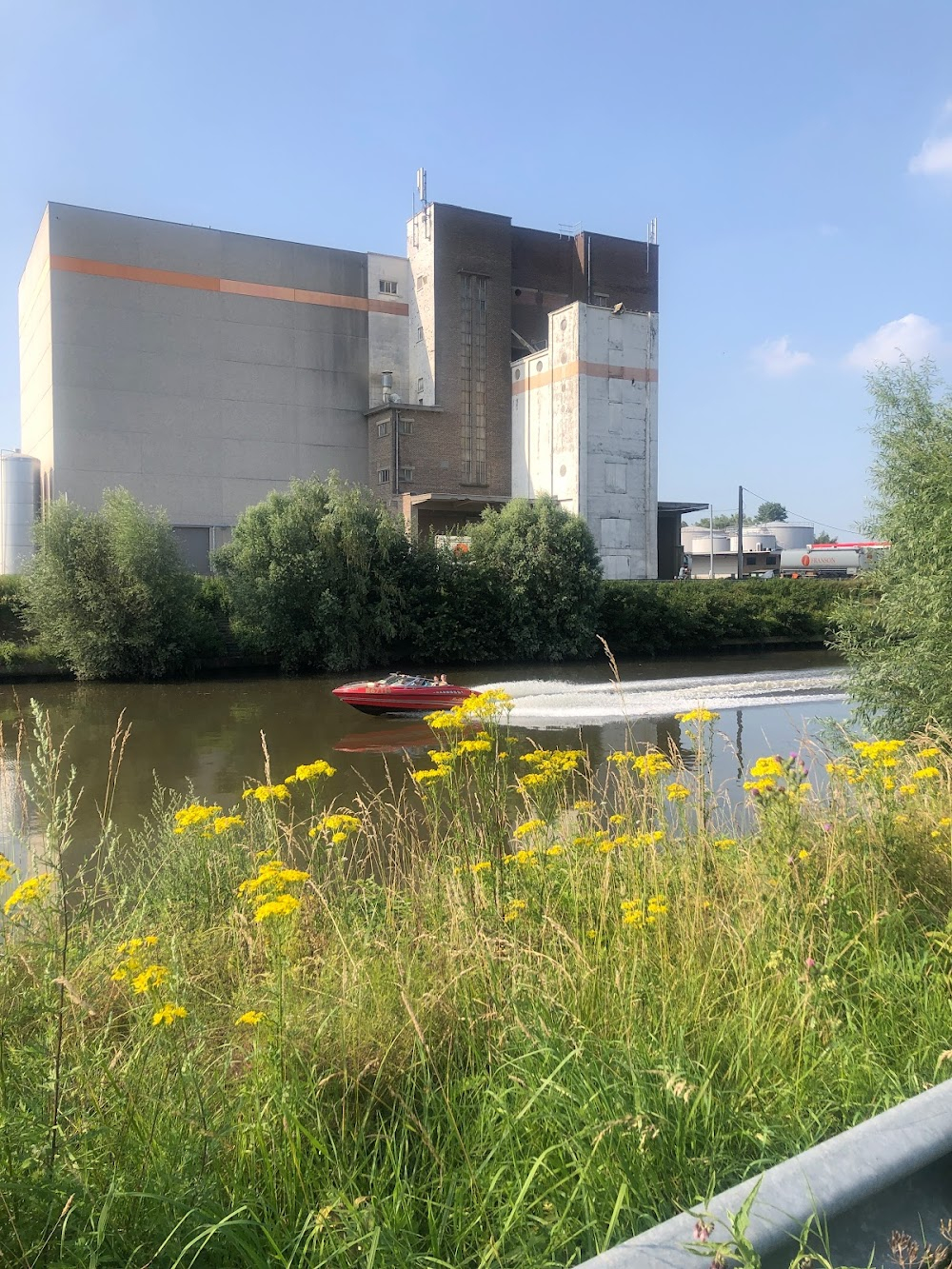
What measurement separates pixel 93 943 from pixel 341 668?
2879 cm

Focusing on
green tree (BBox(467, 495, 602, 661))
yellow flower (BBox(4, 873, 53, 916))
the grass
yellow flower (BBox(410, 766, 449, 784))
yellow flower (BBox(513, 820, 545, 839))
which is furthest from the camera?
green tree (BBox(467, 495, 602, 661))

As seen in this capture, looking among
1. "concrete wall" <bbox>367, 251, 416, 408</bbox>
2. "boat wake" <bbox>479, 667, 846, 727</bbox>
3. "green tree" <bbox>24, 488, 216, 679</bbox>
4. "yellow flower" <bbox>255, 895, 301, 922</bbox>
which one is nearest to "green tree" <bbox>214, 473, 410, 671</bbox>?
"green tree" <bbox>24, 488, 216, 679</bbox>

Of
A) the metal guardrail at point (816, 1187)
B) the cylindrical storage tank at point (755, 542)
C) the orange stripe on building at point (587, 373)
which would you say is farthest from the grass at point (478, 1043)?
the cylindrical storage tank at point (755, 542)

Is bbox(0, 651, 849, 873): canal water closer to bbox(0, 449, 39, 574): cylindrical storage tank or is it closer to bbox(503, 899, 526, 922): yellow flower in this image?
bbox(503, 899, 526, 922): yellow flower

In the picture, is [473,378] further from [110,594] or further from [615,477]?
[110,594]

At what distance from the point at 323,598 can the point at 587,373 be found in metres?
18.6

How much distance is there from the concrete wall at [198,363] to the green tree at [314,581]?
909cm

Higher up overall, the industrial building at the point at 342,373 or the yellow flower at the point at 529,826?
the industrial building at the point at 342,373

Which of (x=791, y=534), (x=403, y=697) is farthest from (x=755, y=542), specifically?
(x=403, y=697)

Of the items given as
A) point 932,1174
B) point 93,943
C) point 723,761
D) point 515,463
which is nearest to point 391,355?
point 515,463

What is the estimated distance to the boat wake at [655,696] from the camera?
24000 millimetres

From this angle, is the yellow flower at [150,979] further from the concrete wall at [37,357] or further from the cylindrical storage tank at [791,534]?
the cylindrical storage tank at [791,534]

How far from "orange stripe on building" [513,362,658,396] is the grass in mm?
41700

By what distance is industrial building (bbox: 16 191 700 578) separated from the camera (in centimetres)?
4019
